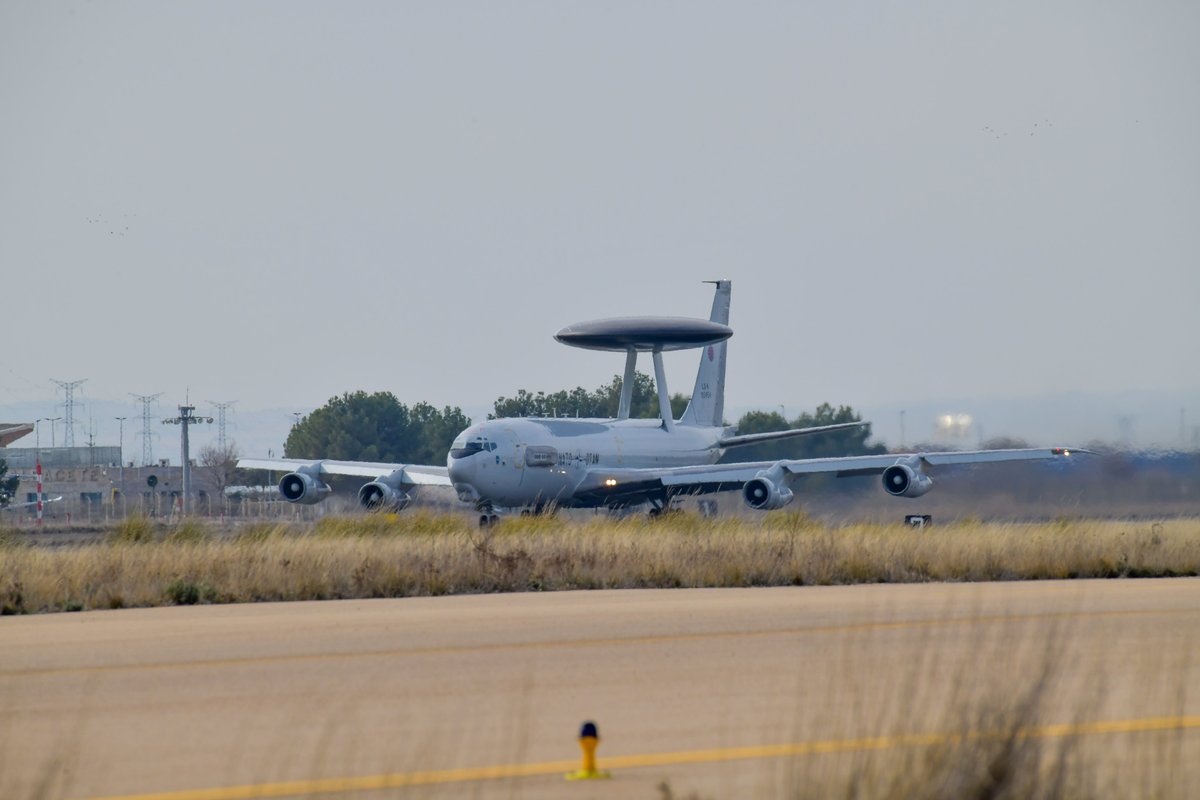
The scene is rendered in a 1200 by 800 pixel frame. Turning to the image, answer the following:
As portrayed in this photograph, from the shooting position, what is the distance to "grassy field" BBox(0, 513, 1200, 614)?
883 inches

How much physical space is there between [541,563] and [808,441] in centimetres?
4248

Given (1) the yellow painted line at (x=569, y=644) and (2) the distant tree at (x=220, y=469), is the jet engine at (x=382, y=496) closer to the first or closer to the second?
(2) the distant tree at (x=220, y=469)

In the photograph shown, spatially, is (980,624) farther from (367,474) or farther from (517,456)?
(367,474)

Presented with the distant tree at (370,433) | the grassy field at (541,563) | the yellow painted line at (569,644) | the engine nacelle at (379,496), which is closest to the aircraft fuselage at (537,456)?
the engine nacelle at (379,496)

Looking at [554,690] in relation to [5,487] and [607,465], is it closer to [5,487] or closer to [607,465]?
[607,465]

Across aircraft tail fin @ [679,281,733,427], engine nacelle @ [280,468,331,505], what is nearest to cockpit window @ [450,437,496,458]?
engine nacelle @ [280,468,331,505]

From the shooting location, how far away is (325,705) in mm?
12148

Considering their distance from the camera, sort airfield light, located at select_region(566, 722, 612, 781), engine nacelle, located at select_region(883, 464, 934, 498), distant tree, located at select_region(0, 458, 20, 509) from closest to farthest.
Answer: airfield light, located at select_region(566, 722, 612, 781) → engine nacelle, located at select_region(883, 464, 934, 498) → distant tree, located at select_region(0, 458, 20, 509)

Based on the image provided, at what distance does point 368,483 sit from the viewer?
166 ft

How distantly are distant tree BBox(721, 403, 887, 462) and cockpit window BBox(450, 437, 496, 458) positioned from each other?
17.2m

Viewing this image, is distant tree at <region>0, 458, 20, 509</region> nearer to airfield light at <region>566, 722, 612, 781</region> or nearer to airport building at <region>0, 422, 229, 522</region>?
airport building at <region>0, 422, 229, 522</region>

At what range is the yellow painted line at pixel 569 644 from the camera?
14.5m

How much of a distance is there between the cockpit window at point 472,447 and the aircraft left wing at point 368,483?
3277mm

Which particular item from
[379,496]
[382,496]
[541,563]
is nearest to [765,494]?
[382,496]
